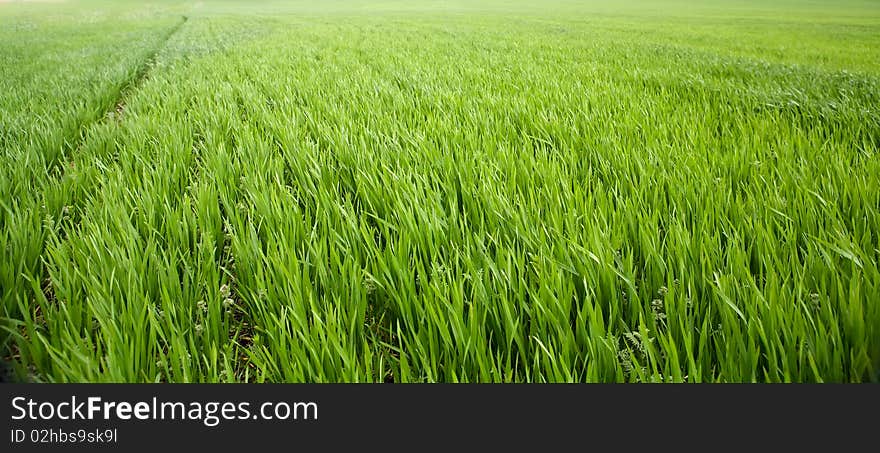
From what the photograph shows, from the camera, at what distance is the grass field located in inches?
37.9

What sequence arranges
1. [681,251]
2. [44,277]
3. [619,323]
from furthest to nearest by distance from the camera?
1. [44,277]
2. [681,251]
3. [619,323]

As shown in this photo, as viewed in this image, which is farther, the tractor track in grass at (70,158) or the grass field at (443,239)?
the tractor track in grass at (70,158)

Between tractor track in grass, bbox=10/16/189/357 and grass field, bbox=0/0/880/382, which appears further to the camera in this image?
tractor track in grass, bbox=10/16/189/357

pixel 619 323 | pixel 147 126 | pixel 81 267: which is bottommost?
pixel 619 323

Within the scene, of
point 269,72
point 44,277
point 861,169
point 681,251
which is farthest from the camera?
point 269,72

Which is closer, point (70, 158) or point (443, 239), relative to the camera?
point (443, 239)

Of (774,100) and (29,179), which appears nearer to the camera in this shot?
(29,179)

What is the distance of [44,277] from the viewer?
1.46m

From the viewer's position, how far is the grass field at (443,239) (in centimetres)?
96

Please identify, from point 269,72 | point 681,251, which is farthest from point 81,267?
point 269,72

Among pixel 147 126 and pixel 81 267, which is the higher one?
pixel 147 126

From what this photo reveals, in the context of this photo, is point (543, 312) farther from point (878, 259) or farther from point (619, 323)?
point (878, 259)

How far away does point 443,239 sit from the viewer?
1.43 meters

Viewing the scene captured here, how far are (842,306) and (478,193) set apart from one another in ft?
3.31
